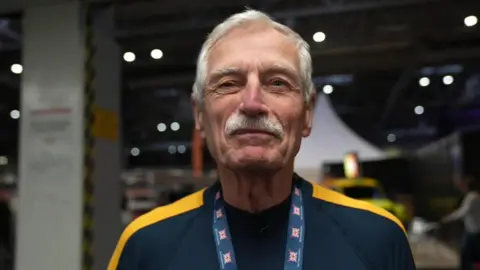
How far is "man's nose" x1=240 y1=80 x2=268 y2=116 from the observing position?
3.43 ft

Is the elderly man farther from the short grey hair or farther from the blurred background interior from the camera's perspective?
the blurred background interior

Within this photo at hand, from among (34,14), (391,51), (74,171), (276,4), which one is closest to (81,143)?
(74,171)

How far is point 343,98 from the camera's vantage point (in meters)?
11.5

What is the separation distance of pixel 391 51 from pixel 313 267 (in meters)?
4.39

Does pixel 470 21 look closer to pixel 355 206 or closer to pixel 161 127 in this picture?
pixel 355 206

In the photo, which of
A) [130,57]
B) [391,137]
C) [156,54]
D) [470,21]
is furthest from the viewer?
[391,137]

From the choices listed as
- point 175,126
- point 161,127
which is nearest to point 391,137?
point 175,126

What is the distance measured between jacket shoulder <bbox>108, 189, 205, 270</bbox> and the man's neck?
11cm

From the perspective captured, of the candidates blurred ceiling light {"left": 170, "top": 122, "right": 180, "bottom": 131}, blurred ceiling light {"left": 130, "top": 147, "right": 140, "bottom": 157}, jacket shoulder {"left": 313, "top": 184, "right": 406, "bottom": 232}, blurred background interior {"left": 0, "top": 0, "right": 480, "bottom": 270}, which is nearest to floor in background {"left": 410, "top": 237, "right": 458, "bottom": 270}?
blurred background interior {"left": 0, "top": 0, "right": 480, "bottom": 270}

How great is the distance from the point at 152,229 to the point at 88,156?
2363 mm

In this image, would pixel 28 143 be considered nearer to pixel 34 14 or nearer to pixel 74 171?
pixel 74 171

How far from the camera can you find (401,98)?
11117 mm

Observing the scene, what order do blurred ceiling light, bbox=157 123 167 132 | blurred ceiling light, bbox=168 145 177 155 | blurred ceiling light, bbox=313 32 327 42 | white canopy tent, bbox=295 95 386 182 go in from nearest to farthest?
1. blurred ceiling light, bbox=313 32 327 42
2. white canopy tent, bbox=295 95 386 182
3. blurred ceiling light, bbox=157 123 167 132
4. blurred ceiling light, bbox=168 145 177 155

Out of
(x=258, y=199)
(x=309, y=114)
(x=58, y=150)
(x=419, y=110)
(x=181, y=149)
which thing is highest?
(x=419, y=110)
